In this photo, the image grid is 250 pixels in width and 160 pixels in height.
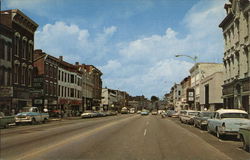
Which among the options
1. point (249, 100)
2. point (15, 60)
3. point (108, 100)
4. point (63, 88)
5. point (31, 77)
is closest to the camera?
point (249, 100)

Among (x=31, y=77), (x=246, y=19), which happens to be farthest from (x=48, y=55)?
(x=246, y=19)

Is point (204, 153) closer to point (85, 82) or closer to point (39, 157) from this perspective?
point (39, 157)

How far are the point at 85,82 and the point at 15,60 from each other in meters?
39.9

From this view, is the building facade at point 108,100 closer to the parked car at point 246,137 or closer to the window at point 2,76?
the window at point 2,76

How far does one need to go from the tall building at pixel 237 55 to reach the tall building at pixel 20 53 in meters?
26.5

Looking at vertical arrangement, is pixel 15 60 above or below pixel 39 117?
above

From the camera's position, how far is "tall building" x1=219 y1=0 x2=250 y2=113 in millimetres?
32281

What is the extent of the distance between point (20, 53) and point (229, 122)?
3245 cm

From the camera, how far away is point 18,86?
40906 millimetres

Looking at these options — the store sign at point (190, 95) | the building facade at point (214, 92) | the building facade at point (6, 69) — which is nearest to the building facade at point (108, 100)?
the store sign at point (190, 95)

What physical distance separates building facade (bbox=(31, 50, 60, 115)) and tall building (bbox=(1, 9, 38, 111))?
540 centimetres

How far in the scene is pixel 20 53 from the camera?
4222cm

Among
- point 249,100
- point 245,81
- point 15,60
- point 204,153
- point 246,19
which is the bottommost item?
point 204,153

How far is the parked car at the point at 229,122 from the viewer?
55.4 feet
